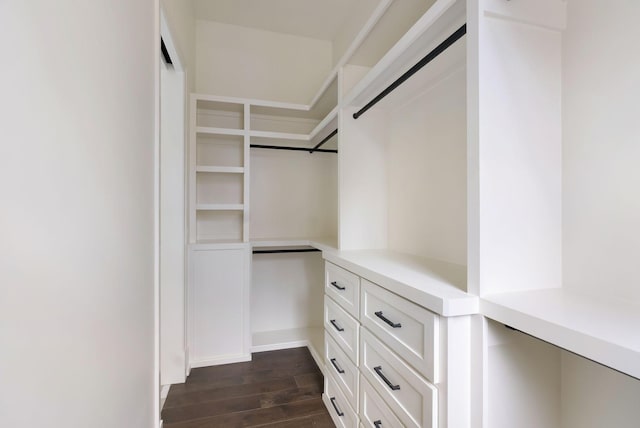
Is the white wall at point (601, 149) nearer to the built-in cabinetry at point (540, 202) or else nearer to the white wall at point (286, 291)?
the built-in cabinetry at point (540, 202)

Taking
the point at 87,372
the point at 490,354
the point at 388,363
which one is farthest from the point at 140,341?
the point at 490,354

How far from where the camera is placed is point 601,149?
78 cm

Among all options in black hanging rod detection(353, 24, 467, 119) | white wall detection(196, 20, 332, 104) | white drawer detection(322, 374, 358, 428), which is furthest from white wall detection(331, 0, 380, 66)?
white drawer detection(322, 374, 358, 428)

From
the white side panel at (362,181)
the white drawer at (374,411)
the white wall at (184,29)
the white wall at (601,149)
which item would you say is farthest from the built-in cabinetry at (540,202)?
the white wall at (184,29)

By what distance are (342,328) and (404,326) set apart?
1.93ft

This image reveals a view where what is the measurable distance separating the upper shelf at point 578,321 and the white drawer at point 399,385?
32cm

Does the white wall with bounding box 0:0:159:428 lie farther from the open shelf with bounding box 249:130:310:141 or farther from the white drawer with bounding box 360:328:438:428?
the open shelf with bounding box 249:130:310:141

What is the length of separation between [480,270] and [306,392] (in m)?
1.58

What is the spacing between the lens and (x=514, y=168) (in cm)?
83

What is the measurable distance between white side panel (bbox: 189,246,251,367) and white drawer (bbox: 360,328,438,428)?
4.14ft

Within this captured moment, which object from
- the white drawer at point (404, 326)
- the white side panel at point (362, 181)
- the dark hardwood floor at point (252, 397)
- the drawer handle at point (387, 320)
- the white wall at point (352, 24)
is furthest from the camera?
the white wall at point (352, 24)

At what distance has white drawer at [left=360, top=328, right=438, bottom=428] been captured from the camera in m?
0.85

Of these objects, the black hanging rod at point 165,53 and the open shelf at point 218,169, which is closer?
the black hanging rod at point 165,53

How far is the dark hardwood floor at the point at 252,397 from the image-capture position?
1627mm
